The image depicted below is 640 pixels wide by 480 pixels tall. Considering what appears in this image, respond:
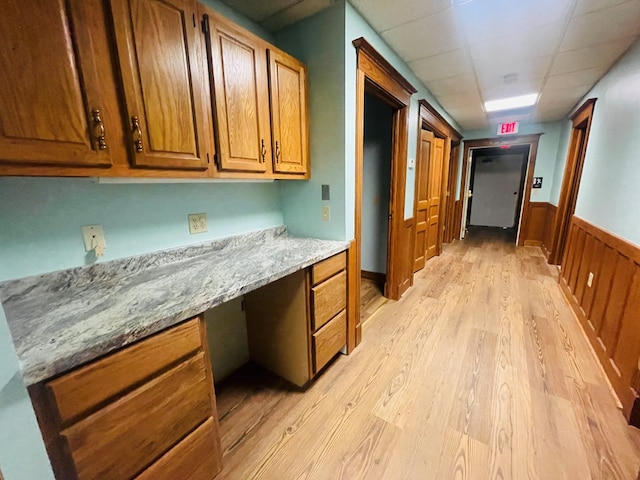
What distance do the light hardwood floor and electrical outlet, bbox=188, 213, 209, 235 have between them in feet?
3.51

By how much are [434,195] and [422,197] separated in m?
0.68

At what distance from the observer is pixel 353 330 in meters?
2.02

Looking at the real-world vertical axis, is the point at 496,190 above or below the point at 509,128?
below

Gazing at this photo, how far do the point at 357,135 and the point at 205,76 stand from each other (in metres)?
1.01

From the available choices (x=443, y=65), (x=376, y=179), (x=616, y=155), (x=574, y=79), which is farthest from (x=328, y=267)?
(x=574, y=79)

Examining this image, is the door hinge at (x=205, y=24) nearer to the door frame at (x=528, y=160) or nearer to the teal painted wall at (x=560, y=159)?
the teal painted wall at (x=560, y=159)

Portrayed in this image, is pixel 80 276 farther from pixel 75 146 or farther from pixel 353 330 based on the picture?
pixel 353 330

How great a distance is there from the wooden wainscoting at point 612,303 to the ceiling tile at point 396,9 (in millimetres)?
1926

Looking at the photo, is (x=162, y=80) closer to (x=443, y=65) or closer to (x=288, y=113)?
(x=288, y=113)

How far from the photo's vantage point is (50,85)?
797 millimetres

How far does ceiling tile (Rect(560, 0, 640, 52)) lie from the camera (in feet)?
5.34

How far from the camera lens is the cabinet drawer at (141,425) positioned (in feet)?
2.33

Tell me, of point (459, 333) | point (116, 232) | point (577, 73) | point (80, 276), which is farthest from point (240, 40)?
point (577, 73)

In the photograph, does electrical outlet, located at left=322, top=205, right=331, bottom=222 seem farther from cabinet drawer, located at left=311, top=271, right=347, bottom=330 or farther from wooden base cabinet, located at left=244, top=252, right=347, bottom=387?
cabinet drawer, located at left=311, top=271, right=347, bottom=330
